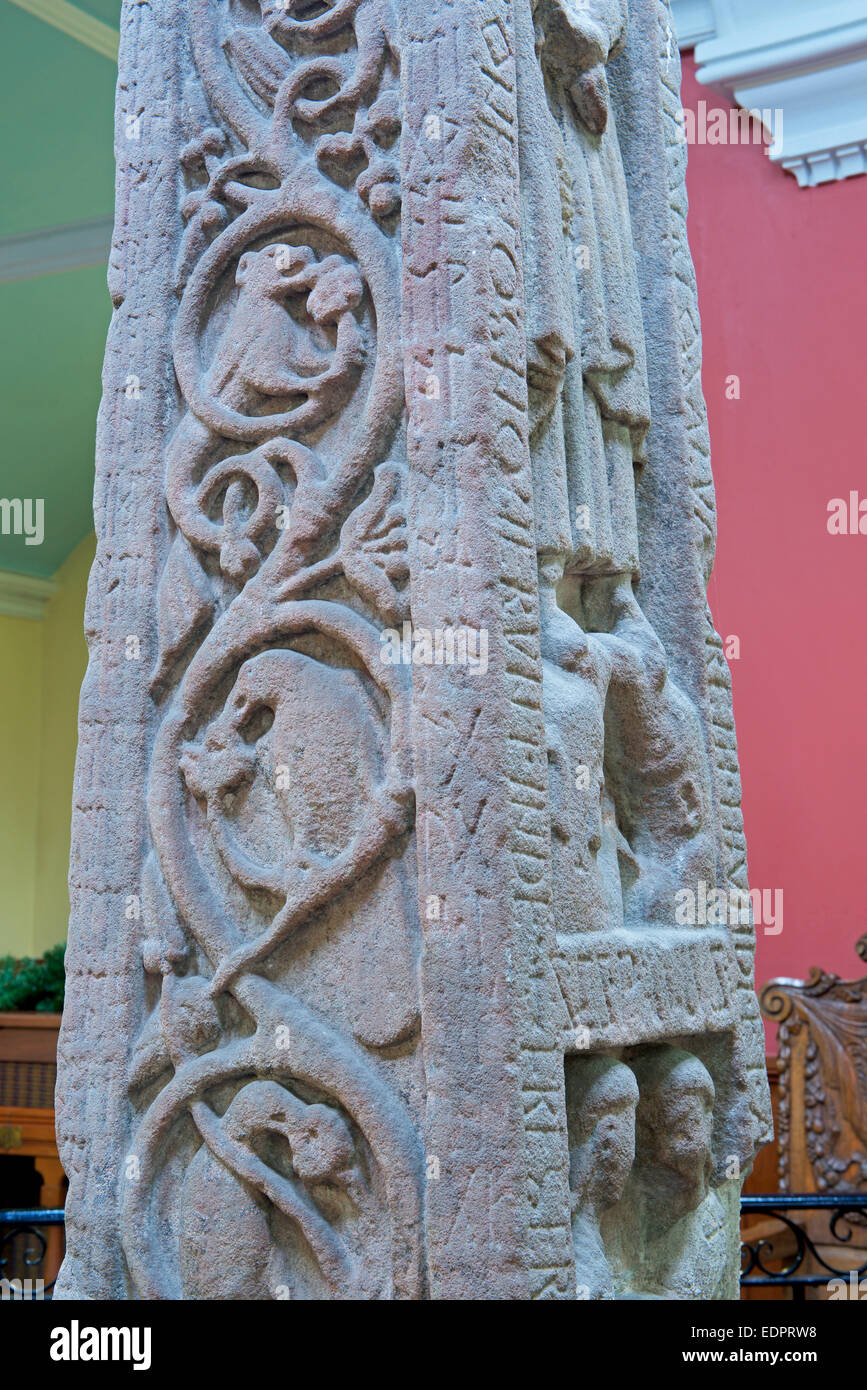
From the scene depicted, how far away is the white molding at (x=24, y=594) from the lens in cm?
698

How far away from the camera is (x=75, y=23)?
4.42 m

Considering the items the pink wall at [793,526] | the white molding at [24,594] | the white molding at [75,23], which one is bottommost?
the pink wall at [793,526]

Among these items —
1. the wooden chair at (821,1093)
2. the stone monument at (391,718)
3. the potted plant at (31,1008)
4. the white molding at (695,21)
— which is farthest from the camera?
the potted plant at (31,1008)

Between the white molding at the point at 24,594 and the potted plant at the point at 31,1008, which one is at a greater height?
the white molding at the point at 24,594

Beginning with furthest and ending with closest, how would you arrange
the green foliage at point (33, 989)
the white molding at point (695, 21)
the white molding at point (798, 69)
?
the green foliage at point (33, 989) < the white molding at point (695, 21) < the white molding at point (798, 69)

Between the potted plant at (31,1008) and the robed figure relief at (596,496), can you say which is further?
the potted plant at (31,1008)

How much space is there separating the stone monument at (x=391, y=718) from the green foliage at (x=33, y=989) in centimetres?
308

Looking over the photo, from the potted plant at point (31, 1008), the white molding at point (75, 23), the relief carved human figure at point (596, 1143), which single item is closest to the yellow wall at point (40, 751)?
the potted plant at point (31, 1008)

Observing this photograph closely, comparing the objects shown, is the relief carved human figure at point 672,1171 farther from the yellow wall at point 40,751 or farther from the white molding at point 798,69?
the yellow wall at point 40,751

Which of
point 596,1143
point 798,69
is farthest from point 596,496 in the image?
point 798,69

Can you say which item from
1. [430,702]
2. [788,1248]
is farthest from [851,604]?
[430,702]

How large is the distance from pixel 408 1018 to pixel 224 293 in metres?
0.93

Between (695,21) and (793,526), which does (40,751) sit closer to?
(793,526)

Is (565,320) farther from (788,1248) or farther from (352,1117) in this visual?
(788,1248)
